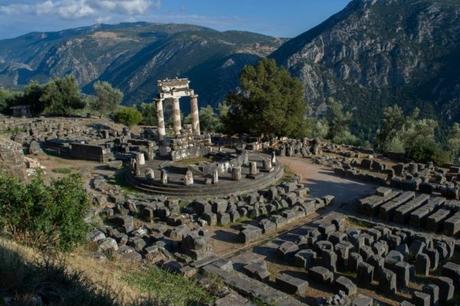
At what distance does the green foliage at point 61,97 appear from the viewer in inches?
2451

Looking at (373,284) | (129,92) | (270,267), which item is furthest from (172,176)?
(129,92)

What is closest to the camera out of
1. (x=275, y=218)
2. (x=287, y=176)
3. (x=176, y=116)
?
(x=275, y=218)

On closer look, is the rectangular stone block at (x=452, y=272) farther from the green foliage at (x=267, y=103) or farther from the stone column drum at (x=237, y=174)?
the green foliage at (x=267, y=103)

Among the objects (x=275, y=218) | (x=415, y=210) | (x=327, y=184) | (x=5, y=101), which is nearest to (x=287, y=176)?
(x=327, y=184)

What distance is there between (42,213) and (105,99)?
57118 mm

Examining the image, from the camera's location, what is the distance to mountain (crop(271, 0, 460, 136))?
87.0 meters

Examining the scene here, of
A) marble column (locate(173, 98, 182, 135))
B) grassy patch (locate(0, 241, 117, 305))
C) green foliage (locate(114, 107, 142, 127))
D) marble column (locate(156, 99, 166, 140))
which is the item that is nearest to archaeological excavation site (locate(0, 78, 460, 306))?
marble column (locate(156, 99, 166, 140))

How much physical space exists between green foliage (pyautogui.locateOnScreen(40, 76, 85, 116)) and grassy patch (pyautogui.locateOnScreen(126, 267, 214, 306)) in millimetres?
52882

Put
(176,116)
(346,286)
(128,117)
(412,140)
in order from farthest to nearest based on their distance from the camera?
1. (128,117)
2. (412,140)
3. (176,116)
4. (346,286)

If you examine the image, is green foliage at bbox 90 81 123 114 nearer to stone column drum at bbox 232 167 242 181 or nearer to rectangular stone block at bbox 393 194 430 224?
stone column drum at bbox 232 167 242 181

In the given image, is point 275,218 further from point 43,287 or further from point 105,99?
point 105,99

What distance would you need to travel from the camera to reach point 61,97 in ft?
205

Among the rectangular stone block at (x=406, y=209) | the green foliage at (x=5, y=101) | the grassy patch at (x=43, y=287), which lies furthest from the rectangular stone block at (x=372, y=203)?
the green foliage at (x=5, y=101)

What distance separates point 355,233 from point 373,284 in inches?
155
